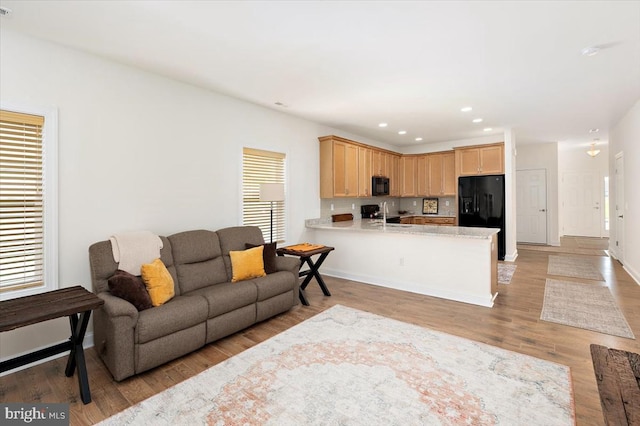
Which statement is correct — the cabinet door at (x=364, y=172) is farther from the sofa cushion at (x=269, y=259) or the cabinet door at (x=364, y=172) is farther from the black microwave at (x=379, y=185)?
the sofa cushion at (x=269, y=259)

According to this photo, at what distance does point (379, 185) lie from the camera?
6812mm

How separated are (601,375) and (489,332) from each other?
6.61 ft

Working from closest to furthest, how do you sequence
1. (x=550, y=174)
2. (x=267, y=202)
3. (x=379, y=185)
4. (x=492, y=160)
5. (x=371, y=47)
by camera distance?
(x=371, y=47) → (x=267, y=202) → (x=492, y=160) → (x=379, y=185) → (x=550, y=174)

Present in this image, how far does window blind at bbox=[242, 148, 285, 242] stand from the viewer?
450 cm

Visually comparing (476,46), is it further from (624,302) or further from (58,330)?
(58,330)

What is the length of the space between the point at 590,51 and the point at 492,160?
3979 millimetres

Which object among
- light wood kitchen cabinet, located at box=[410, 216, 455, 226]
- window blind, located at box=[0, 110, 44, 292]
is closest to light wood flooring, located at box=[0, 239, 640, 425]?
window blind, located at box=[0, 110, 44, 292]

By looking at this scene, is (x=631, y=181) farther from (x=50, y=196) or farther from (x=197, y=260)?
(x=50, y=196)

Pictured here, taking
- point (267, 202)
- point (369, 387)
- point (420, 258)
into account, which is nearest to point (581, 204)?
point (420, 258)

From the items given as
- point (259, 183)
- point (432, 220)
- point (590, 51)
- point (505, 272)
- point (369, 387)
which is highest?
point (590, 51)

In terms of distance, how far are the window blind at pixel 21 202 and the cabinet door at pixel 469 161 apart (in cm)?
710

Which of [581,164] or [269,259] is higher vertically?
[581,164]

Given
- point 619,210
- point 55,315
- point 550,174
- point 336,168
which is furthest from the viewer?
point 550,174

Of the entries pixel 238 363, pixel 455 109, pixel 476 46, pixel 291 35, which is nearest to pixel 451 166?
pixel 455 109
